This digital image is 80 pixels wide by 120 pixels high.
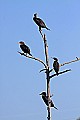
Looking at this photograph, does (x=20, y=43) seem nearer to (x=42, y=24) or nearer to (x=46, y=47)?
(x=42, y=24)

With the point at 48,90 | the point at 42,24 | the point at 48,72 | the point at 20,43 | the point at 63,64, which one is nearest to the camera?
the point at 48,90

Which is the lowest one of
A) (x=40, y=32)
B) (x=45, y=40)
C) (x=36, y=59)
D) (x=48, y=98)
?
(x=48, y=98)

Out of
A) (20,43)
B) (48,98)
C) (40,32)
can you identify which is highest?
(20,43)

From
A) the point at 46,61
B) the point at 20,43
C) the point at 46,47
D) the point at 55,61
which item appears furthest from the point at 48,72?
the point at 20,43

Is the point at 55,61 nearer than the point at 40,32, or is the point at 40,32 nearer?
the point at 40,32

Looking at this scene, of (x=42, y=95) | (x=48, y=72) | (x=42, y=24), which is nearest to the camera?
(x=48, y=72)

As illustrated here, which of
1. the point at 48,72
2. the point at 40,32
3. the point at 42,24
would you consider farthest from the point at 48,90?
the point at 42,24

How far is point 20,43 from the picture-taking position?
4355mm

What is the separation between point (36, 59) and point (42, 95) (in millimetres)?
657

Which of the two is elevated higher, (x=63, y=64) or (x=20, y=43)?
(x=20, y=43)

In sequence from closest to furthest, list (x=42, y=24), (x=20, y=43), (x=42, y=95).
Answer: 1. (x=42, y=95)
2. (x=42, y=24)
3. (x=20, y=43)

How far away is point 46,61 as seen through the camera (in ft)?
10.1

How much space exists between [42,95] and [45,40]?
0.81m

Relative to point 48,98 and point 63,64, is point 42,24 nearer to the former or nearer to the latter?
point 63,64
